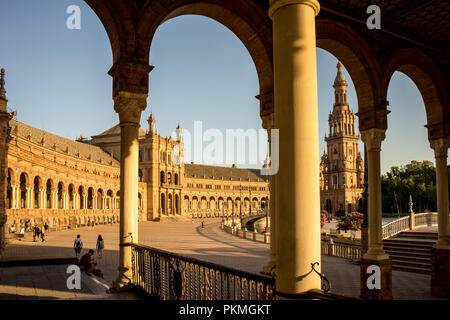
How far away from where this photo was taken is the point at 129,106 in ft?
25.3

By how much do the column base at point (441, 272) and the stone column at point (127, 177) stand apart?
8.86 metres

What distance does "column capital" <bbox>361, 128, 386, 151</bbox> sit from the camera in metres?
10.1

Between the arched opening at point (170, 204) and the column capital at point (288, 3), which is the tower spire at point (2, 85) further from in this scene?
the arched opening at point (170, 204)

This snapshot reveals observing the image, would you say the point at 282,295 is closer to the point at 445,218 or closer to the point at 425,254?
the point at 445,218

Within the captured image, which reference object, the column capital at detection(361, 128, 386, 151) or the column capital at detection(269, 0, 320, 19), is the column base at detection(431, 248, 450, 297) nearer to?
the column capital at detection(361, 128, 386, 151)

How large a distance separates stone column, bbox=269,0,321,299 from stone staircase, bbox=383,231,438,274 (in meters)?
15.9

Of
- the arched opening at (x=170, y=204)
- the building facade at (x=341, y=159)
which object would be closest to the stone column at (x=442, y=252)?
the arched opening at (x=170, y=204)

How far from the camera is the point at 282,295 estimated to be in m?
3.52

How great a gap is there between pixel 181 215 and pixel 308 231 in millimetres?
87242

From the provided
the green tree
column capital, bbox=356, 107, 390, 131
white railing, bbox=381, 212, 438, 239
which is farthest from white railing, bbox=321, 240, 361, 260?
the green tree

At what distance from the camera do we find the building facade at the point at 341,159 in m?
105

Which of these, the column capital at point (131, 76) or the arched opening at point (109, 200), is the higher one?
the column capital at point (131, 76)

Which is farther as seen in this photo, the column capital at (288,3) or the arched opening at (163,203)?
the arched opening at (163,203)

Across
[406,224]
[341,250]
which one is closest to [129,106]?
[341,250]
